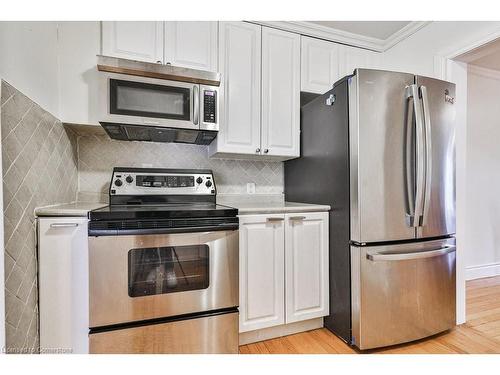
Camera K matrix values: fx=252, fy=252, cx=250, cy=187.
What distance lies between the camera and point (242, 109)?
6.40 feet

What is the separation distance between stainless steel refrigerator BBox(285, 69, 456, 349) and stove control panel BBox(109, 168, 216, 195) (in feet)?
Result: 3.28

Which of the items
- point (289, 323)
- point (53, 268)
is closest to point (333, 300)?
point (289, 323)

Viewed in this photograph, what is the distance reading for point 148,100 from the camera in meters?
1.64

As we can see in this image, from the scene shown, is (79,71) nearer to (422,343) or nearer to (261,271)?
(261,271)

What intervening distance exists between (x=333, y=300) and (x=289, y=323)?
35 cm

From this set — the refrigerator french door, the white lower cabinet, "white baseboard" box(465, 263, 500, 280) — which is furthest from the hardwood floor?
"white baseboard" box(465, 263, 500, 280)

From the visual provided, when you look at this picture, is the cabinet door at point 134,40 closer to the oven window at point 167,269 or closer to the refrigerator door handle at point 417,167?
the oven window at point 167,269

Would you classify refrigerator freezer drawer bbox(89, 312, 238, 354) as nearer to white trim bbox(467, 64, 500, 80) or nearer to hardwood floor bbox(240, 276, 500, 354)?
hardwood floor bbox(240, 276, 500, 354)

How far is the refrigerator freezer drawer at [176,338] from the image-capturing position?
4.31 ft

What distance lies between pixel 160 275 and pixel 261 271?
24.8 inches

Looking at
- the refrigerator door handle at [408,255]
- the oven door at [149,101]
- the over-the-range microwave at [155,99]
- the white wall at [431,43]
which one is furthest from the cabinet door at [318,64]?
the refrigerator door handle at [408,255]

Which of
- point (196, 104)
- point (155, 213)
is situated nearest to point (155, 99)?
point (196, 104)

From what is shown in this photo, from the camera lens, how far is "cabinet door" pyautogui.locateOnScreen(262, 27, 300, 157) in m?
2.02
